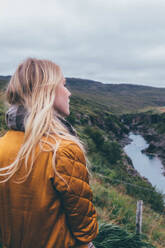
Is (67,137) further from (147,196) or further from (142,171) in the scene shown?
(142,171)

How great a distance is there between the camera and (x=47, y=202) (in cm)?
126

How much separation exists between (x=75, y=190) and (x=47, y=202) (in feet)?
0.61

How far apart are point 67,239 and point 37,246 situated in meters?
0.21

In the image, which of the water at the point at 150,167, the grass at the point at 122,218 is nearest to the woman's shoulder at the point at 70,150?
the grass at the point at 122,218

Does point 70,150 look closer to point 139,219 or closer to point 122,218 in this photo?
point 139,219

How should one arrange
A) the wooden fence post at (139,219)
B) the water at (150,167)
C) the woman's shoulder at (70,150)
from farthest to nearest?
the water at (150,167) < the wooden fence post at (139,219) < the woman's shoulder at (70,150)

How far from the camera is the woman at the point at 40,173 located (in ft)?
4.03

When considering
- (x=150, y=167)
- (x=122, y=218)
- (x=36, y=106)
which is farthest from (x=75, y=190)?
(x=150, y=167)

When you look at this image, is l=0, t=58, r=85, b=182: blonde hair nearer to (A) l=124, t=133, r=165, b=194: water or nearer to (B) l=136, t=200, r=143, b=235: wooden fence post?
(B) l=136, t=200, r=143, b=235: wooden fence post

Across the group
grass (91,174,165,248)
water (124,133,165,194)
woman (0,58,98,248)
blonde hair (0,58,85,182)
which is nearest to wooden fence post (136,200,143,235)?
grass (91,174,165,248)

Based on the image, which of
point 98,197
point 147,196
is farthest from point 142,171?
point 98,197

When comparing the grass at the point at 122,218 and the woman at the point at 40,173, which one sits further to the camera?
the grass at the point at 122,218

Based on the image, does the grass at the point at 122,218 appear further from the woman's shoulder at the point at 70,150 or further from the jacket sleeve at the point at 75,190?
the woman's shoulder at the point at 70,150

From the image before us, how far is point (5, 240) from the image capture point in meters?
1.44
